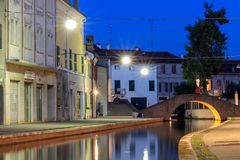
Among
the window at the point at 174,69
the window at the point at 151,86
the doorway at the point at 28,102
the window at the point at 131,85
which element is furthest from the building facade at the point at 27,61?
the window at the point at 174,69

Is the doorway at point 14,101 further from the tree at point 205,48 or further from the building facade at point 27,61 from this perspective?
the tree at point 205,48

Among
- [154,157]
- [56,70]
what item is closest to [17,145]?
[154,157]

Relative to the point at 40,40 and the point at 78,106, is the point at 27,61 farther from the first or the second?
the point at 78,106

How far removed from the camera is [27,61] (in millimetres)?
43406

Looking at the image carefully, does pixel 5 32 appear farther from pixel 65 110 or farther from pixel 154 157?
pixel 154 157

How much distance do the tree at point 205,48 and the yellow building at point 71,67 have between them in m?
20.2

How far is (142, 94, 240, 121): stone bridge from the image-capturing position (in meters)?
86.3

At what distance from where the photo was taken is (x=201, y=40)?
8438 centimetres

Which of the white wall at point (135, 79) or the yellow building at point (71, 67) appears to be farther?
the white wall at point (135, 79)

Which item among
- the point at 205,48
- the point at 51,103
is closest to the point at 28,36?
the point at 51,103

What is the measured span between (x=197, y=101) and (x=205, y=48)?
24.6 feet

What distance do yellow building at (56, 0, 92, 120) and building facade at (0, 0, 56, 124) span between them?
90.9 inches

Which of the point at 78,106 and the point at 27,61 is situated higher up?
the point at 27,61

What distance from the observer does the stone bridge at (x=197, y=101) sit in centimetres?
8631
